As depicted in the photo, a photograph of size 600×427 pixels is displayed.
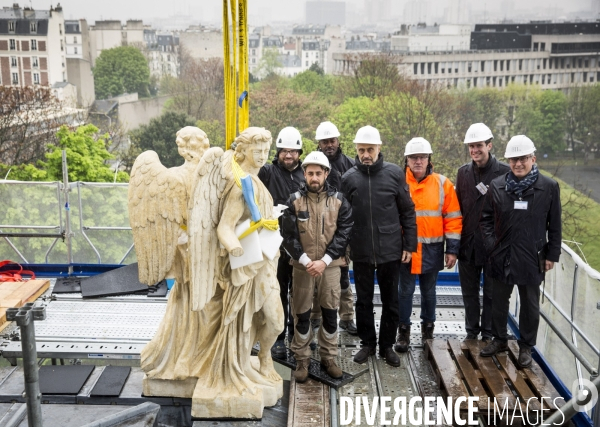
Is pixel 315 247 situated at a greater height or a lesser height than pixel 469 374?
greater

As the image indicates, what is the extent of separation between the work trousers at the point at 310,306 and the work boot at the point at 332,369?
42 mm

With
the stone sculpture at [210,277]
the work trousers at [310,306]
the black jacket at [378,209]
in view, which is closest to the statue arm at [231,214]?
the stone sculpture at [210,277]

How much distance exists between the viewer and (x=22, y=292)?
800 centimetres

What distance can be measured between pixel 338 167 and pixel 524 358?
2.41 meters

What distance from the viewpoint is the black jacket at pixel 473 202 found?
21.7ft

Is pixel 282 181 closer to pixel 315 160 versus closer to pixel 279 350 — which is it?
pixel 315 160

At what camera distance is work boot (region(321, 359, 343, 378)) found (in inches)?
239

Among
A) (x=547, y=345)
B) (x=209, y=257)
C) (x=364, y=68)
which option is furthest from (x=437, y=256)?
(x=364, y=68)

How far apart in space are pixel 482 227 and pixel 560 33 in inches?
2806

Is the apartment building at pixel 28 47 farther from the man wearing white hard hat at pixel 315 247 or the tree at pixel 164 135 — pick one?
the man wearing white hard hat at pixel 315 247

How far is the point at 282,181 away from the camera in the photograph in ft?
21.4

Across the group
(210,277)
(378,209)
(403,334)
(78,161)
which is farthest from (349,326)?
(78,161)

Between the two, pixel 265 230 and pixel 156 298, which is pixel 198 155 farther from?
pixel 156 298

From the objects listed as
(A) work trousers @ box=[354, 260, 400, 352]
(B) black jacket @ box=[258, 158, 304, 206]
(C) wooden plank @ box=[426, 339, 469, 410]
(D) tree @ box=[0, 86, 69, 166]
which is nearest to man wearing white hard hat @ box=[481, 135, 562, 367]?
(C) wooden plank @ box=[426, 339, 469, 410]
